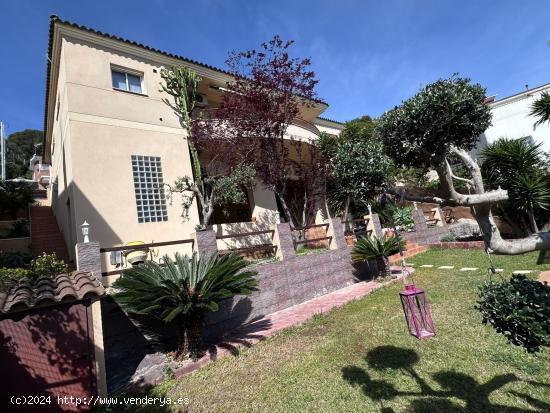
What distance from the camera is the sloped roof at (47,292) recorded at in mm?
4852

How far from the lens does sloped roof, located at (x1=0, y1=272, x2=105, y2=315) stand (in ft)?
15.9

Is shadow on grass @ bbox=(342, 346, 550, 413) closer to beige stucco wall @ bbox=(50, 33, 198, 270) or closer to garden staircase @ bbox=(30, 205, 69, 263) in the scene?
beige stucco wall @ bbox=(50, 33, 198, 270)

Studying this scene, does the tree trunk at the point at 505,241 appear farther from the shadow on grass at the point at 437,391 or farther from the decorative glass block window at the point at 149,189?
the decorative glass block window at the point at 149,189

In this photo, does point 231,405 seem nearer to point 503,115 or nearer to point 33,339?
point 33,339

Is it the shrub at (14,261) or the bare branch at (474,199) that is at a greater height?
the shrub at (14,261)

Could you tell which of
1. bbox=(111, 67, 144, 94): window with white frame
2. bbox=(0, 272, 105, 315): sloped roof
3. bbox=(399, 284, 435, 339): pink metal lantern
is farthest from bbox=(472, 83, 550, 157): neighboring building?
bbox=(0, 272, 105, 315): sloped roof

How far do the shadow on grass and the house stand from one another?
25.5ft

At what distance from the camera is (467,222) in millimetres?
17594

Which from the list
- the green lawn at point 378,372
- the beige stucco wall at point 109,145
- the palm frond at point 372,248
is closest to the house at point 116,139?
the beige stucco wall at point 109,145

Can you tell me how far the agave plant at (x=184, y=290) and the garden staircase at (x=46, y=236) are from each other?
25.4ft

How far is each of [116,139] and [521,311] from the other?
1201 centimetres

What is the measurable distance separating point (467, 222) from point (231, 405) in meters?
17.7

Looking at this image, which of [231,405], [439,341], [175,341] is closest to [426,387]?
[439,341]

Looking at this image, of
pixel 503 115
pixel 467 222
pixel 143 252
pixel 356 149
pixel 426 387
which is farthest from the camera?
pixel 503 115
